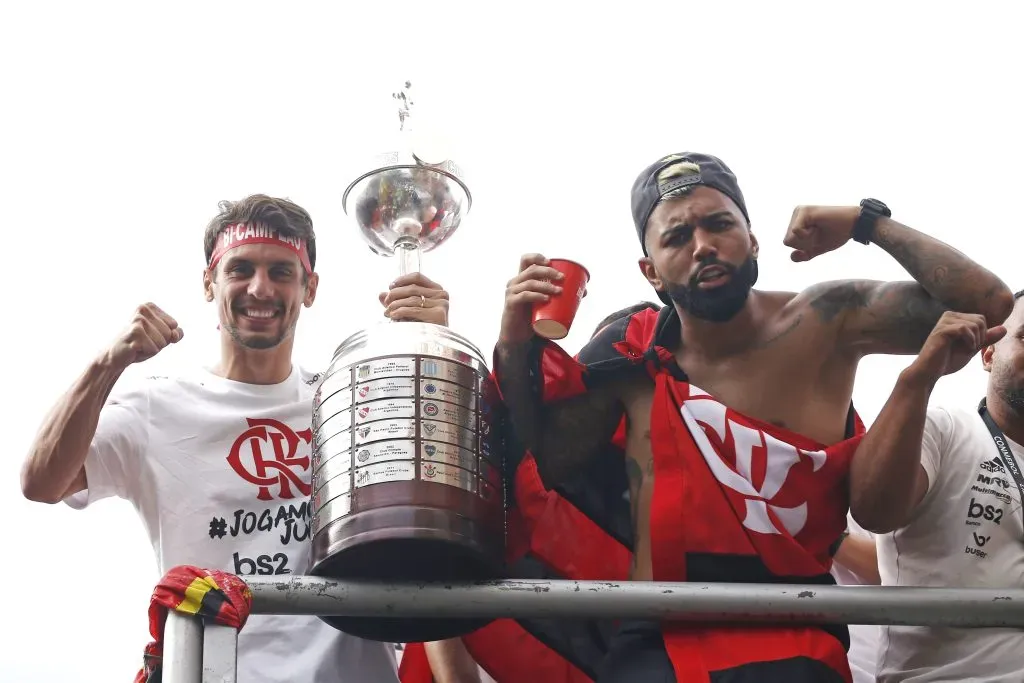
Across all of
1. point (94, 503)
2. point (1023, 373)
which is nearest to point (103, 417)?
point (94, 503)

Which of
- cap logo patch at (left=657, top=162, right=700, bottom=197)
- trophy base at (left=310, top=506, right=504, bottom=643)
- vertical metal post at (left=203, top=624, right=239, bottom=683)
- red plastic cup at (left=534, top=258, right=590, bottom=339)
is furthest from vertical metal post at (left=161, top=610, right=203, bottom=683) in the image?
cap logo patch at (left=657, top=162, right=700, bottom=197)

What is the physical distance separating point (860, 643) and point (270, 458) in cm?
188

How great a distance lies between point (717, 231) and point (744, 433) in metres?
0.54

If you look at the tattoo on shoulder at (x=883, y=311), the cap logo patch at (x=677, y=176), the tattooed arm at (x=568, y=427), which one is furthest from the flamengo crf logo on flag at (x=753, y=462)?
the cap logo patch at (x=677, y=176)

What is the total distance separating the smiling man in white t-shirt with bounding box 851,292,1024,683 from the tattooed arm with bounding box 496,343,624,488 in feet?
2.01

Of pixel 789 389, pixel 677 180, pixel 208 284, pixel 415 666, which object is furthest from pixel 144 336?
pixel 789 389

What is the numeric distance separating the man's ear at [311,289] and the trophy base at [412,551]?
4.07 feet

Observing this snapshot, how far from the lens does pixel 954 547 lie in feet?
10.1

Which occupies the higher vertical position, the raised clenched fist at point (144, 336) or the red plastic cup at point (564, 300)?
the raised clenched fist at point (144, 336)

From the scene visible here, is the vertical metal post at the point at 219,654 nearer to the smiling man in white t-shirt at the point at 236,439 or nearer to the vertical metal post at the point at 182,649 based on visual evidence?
the vertical metal post at the point at 182,649

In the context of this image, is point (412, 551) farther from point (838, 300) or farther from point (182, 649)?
point (838, 300)

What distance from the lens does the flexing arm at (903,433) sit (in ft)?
8.61

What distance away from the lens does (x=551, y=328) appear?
2756 mm

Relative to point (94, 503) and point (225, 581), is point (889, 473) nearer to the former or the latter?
point (225, 581)
